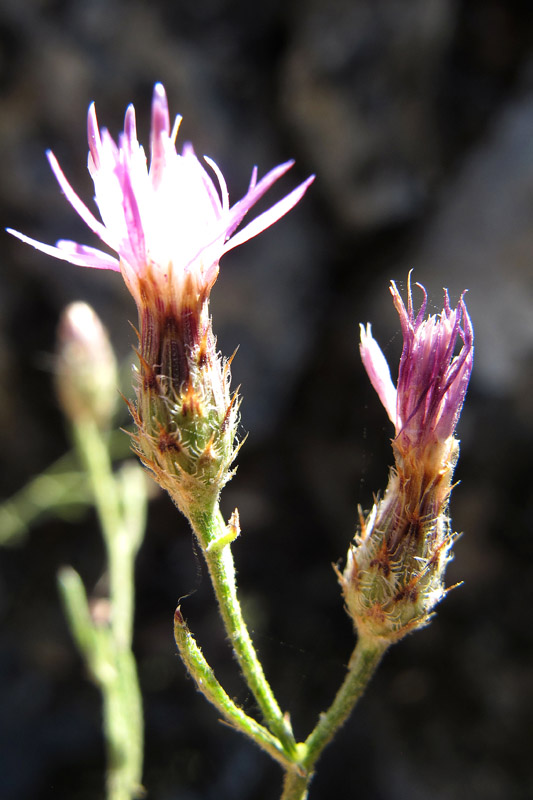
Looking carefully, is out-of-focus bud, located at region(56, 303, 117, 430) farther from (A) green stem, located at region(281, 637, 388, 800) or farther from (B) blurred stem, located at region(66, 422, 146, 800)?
(A) green stem, located at region(281, 637, 388, 800)

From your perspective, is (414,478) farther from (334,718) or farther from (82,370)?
(82,370)

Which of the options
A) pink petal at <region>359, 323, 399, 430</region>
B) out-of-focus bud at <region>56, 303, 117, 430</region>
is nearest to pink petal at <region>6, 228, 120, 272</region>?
pink petal at <region>359, 323, 399, 430</region>

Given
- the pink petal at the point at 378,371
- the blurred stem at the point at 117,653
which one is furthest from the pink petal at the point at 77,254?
the blurred stem at the point at 117,653

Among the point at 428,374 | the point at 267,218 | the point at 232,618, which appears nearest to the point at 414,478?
the point at 428,374

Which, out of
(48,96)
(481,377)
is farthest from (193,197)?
(48,96)

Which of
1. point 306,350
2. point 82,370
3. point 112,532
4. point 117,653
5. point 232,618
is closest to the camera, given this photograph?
point 232,618

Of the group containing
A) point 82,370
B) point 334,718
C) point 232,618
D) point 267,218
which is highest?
point 82,370

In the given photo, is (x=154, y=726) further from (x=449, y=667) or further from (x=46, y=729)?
(x=449, y=667)
